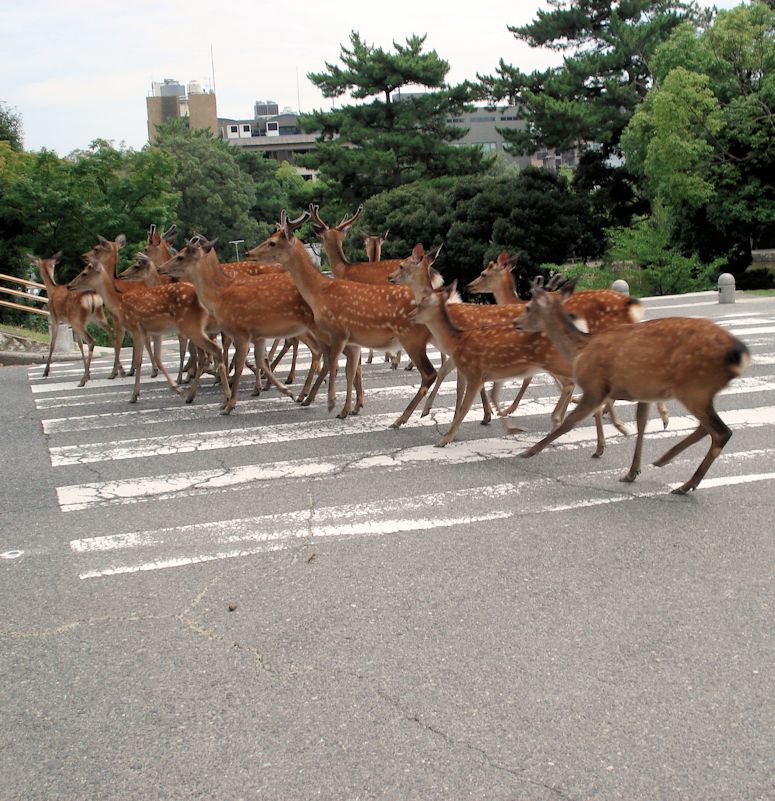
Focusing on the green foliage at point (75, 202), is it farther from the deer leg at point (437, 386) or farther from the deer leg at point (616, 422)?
the deer leg at point (616, 422)

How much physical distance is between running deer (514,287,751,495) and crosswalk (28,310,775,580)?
1.60 ft

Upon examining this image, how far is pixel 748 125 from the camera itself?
2978 centimetres

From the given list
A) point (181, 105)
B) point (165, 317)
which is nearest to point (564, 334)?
point (165, 317)

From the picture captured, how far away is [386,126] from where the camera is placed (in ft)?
149

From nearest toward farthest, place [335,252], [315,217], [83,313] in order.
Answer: [315,217] < [335,252] < [83,313]

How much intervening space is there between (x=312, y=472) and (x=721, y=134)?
27.7 meters

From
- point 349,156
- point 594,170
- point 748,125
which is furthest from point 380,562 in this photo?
point 349,156

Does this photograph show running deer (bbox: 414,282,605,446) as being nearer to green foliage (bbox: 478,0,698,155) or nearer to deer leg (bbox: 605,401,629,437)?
deer leg (bbox: 605,401,629,437)

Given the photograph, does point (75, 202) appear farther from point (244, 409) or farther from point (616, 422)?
point (616, 422)

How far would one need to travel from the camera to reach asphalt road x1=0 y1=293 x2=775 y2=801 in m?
3.56

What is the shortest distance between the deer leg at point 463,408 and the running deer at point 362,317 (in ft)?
2.51

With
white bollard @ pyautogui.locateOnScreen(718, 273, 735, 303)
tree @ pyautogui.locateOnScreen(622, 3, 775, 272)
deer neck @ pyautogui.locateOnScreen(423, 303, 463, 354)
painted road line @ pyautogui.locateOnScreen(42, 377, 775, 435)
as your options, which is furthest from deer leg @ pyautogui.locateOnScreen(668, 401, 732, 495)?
tree @ pyautogui.locateOnScreen(622, 3, 775, 272)

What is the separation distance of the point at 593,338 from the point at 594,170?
114 feet

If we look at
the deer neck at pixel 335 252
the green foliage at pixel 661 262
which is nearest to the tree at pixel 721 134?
the green foliage at pixel 661 262
